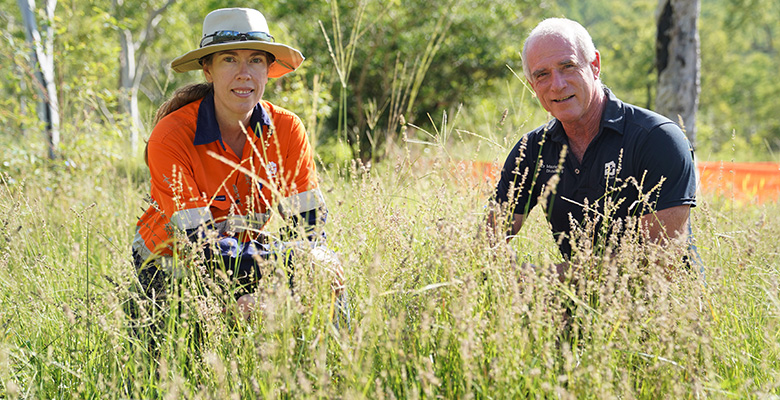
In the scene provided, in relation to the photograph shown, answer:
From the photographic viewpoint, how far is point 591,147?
243 centimetres

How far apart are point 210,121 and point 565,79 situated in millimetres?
1662

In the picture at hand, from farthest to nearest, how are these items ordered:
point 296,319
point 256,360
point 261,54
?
point 261,54 → point 296,319 → point 256,360

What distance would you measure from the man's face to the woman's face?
1317 millimetres

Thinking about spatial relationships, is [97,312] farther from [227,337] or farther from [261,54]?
[261,54]

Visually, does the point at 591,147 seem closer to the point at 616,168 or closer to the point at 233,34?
the point at 616,168

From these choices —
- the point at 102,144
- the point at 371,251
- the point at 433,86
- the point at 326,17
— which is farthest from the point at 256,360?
the point at 433,86

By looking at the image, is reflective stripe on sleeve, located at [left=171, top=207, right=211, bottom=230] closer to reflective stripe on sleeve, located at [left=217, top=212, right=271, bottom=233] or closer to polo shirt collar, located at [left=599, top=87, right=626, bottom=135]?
reflective stripe on sleeve, located at [left=217, top=212, right=271, bottom=233]

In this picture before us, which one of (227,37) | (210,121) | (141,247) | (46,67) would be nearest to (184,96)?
(210,121)

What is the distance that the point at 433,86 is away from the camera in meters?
11.3

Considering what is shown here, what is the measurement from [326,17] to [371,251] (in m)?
8.77

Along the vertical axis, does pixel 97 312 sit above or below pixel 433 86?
below

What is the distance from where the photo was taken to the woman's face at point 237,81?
2.66m

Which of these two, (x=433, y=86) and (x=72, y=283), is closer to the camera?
(x=72, y=283)

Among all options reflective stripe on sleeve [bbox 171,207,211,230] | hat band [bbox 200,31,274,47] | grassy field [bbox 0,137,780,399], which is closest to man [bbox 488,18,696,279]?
grassy field [bbox 0,137,780,399]
